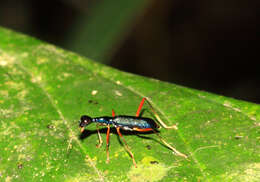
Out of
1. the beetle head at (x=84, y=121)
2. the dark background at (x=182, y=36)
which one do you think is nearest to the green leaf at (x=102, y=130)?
the beetle head at (x=84, y=121)

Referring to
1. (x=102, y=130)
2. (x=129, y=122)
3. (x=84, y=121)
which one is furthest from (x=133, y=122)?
(x=84, y=121)

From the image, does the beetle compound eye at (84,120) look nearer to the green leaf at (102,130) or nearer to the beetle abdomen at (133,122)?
the green leaf at (102,130)

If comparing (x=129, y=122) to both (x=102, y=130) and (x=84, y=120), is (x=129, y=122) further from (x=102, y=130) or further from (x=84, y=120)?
(x=84, y=120)

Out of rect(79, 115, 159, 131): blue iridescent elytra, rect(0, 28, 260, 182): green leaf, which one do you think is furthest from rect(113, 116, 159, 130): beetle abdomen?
rect(0, 28, 260, 182): green leaf

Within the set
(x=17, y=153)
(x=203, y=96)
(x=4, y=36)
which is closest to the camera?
(x=17, y=153)

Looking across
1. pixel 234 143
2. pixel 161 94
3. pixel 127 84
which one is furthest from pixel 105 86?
pixel 234 143

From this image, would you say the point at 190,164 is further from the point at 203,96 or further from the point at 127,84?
the point at 127,84
